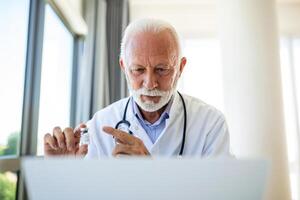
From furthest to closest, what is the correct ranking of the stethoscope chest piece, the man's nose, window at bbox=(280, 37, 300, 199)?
window at bbox=(280, 37, 300, 199) < the stethoscope chest piece < the man's nose

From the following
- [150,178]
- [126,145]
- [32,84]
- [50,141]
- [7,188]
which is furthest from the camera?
[32,84]

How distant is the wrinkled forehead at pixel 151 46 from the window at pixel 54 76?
1.25 m

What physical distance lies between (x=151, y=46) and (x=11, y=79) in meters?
1.07

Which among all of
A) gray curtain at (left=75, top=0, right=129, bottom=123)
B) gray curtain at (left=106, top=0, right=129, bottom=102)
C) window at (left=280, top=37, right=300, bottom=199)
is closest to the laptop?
gray curtain at (left=75, top=0, right=129, bottom=123)

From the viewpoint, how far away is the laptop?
0.39 meters

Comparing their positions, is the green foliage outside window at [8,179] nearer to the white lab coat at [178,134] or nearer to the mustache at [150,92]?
the white lab coat at [178,134]

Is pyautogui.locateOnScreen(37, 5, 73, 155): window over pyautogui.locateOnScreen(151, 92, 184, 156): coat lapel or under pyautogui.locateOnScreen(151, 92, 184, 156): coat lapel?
over

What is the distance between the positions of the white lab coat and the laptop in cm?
67

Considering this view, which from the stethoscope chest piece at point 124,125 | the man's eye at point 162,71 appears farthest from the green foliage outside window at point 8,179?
the man's eye at point 162,71

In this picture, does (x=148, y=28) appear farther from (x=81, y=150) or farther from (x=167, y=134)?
(x=81, y=150)

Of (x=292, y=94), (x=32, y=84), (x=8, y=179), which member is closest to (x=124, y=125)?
(x=8, y=179)

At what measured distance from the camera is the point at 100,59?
9.17ft

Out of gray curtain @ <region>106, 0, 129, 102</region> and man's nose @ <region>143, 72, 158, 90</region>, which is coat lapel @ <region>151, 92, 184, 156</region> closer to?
man's nose @ <region>143, 72, 158, 90</region>

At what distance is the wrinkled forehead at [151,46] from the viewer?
107 cm
